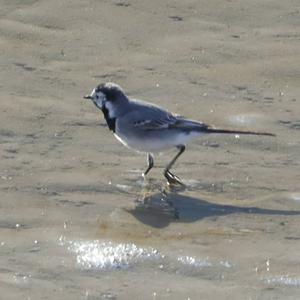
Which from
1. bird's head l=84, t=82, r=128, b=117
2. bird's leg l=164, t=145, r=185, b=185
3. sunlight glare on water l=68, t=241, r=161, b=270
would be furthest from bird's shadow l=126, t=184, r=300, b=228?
bird's head l=84, t=82, r=128, b=117

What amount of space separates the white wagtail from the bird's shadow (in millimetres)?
451

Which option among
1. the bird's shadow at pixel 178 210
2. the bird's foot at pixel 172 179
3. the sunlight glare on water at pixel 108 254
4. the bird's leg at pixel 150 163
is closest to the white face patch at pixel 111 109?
the bird's leg at pixel 150 163

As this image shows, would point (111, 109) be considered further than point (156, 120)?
Yes

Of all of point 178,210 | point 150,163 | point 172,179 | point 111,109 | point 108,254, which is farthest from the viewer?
point 111,109

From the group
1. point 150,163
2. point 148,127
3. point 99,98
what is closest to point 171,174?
point 150,163

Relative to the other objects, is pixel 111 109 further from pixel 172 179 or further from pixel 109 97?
pixel 172 179

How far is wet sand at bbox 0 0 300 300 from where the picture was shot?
24.9ft

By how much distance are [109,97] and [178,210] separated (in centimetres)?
129

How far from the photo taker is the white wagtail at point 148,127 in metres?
9.44

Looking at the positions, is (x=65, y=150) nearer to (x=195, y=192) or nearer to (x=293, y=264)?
(x=195, y=192)

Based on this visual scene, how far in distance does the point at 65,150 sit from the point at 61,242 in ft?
5.22

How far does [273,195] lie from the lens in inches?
349

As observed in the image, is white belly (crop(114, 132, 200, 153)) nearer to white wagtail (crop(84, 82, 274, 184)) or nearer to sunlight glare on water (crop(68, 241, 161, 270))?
white wagtail (crop(84, 82, 274, 184))

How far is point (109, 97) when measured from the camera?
966 cm
